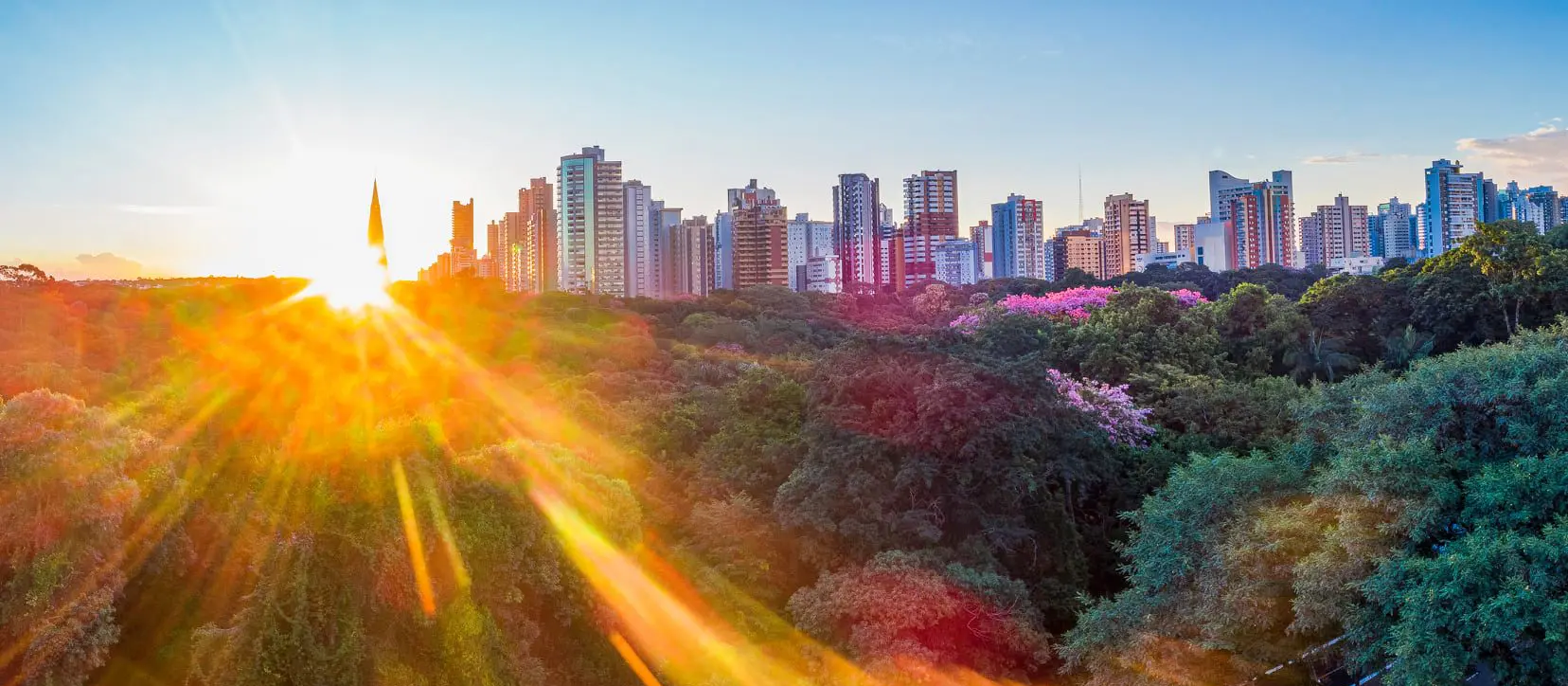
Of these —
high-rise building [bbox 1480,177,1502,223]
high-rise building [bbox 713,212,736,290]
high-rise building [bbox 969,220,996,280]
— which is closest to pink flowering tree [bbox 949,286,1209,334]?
high-rise building [bbox 713,212,736,290]

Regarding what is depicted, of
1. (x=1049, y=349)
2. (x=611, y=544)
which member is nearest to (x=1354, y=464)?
(x=611, y=544)

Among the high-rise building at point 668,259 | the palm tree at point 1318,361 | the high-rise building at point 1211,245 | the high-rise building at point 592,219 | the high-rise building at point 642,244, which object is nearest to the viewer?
the palm tree at point 1318,361

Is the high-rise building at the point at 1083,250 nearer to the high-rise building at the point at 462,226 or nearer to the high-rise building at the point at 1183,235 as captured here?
the high-rise building at the point at 1183,235

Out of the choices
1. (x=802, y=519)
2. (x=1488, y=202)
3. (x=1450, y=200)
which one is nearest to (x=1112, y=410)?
(x=802, y=519)

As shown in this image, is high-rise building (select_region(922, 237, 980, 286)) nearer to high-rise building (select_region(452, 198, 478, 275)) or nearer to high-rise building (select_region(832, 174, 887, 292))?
high-rise building (select_region(832, 174, 887, 292))

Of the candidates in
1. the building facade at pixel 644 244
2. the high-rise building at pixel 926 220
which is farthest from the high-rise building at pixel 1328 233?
the building facade at pixel 644 244

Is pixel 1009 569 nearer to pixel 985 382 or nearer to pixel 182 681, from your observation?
pixel 985 382
